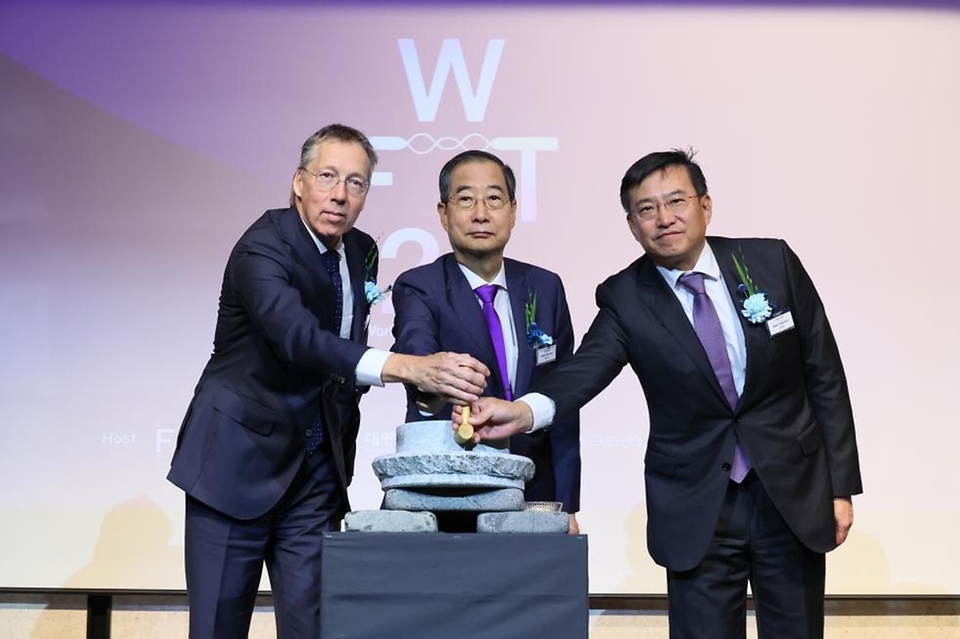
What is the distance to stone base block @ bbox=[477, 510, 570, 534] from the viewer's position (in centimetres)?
205

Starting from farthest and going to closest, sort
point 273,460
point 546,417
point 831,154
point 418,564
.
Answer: point 831,154 → point 273,460 → point 546,417 → point 418,564

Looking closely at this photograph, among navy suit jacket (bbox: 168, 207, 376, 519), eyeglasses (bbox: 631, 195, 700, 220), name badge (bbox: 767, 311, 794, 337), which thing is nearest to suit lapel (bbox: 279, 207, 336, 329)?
navy suit jacket (bbox: 168, 207, 376, 519)

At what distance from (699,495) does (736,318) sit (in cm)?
43

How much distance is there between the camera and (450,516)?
86.7 inches

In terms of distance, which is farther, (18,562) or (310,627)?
(18,562)

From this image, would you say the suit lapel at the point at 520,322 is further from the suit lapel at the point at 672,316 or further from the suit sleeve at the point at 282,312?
the suit sleeve at the point at 282,312

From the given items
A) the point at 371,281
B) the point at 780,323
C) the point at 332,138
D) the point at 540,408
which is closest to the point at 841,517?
the point at 780,323

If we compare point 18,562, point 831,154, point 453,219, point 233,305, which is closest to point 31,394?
point 18,562

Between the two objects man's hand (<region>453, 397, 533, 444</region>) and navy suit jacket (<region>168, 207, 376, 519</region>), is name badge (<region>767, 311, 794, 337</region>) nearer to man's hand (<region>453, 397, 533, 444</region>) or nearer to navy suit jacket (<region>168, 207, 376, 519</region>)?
man's hand (<region>453, 397, 533, 444</region>)

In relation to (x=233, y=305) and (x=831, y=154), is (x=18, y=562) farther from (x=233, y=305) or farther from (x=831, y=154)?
(x=831, y=154)

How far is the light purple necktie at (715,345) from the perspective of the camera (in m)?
2.71

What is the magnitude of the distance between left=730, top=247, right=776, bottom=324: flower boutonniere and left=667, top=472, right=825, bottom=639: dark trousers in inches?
14.4

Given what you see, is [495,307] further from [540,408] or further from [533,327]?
[540,408]

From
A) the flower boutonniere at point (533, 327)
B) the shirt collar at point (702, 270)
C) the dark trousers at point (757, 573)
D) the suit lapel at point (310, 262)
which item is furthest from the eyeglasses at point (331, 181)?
the dark trousers at point (757, 573)
